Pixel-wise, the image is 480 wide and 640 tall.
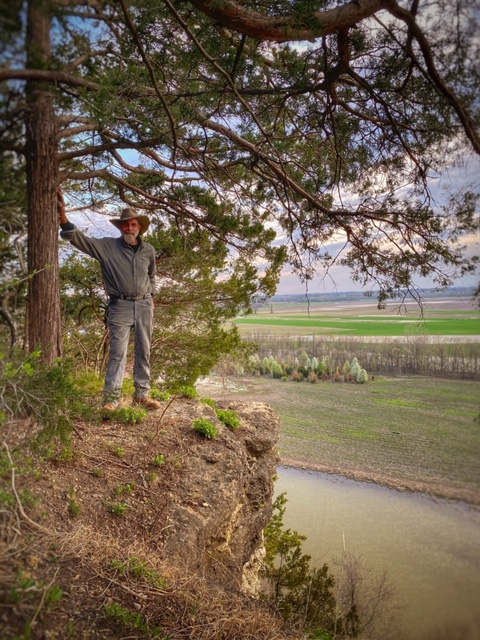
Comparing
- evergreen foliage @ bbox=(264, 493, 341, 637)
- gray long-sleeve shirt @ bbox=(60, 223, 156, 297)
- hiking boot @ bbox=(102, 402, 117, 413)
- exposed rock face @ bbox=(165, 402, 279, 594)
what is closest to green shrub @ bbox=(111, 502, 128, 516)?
exposed rock face @ bbox=(165, 402, 279, 594)

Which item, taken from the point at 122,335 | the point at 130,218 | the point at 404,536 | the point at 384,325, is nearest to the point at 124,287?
the point at 122,335

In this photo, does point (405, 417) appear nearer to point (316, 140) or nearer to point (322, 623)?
point (322, 623)

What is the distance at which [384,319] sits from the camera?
4.51m

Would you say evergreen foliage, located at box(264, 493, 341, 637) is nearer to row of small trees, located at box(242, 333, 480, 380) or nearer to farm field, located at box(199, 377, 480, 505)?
farm field, located at box(199, 377, 480, 505)

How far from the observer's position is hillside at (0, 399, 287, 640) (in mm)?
2285

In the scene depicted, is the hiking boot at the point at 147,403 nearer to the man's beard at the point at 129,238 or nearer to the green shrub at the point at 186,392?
the green shrub at the point at 186,392

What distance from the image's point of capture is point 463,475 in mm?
2021

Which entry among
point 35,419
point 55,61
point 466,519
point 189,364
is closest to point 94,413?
point 35,419

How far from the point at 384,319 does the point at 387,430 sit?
1087mm

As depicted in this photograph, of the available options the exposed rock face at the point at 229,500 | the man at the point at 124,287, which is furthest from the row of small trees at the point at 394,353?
the man at the point at 124,287

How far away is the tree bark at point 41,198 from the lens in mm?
2088

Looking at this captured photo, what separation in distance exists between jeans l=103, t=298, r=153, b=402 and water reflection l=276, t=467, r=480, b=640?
8.22 ft

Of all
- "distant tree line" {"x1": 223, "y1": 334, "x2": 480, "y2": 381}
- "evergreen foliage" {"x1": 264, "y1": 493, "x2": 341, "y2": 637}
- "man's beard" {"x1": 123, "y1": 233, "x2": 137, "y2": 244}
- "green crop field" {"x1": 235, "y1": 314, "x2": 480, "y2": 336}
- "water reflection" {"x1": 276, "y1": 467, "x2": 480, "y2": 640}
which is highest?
"man's beard" {"x1": 123, "y1": 233, "x2": 137, "y2": 244}

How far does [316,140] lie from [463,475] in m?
3.65
